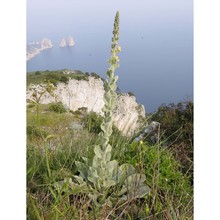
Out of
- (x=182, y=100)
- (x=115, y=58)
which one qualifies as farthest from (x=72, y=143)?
(x=182, y=100)

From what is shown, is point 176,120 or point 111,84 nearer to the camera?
point 111,84

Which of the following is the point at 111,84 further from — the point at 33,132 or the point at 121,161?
the point at 33,132

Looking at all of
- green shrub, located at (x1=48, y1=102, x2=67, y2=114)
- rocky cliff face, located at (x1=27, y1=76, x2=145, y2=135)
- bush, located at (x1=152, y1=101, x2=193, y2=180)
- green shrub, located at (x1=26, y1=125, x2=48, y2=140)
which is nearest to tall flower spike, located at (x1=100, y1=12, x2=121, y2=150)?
green shrub, located at (x1=26, y1=125, x2=48, y2=140)

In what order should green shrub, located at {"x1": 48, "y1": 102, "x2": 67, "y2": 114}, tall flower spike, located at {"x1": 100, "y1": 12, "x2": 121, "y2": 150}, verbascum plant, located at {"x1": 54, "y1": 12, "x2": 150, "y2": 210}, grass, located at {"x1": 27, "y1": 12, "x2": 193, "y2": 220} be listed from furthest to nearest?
green shrub, located at {"x1": 48, "y1": 102, "x2": 67, "y2": 114}, verbascum plant, located at {"x1": 54, "y1": 12, "x2": 150, "y2": 210}, grass, located at {"x1": 27, "y1": 12, "x2": 193, "y2": 220}, tall flower spike, located at {"x1": 100, "y1": 12, "x2": 121, "y2": 150}

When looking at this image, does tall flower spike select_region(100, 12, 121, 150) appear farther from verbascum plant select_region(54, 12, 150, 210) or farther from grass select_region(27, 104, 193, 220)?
grass select_region(27, 104, 193, 220)

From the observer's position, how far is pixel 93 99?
22.0 ft

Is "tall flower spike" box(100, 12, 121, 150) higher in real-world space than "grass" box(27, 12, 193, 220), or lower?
higher

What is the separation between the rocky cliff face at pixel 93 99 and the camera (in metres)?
5.04

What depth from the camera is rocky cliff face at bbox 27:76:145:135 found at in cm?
504

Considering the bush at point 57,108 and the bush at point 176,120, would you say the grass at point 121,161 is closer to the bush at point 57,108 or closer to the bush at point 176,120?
the bush at point 176,120

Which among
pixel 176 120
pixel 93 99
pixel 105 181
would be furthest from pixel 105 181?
pixel 93 99
